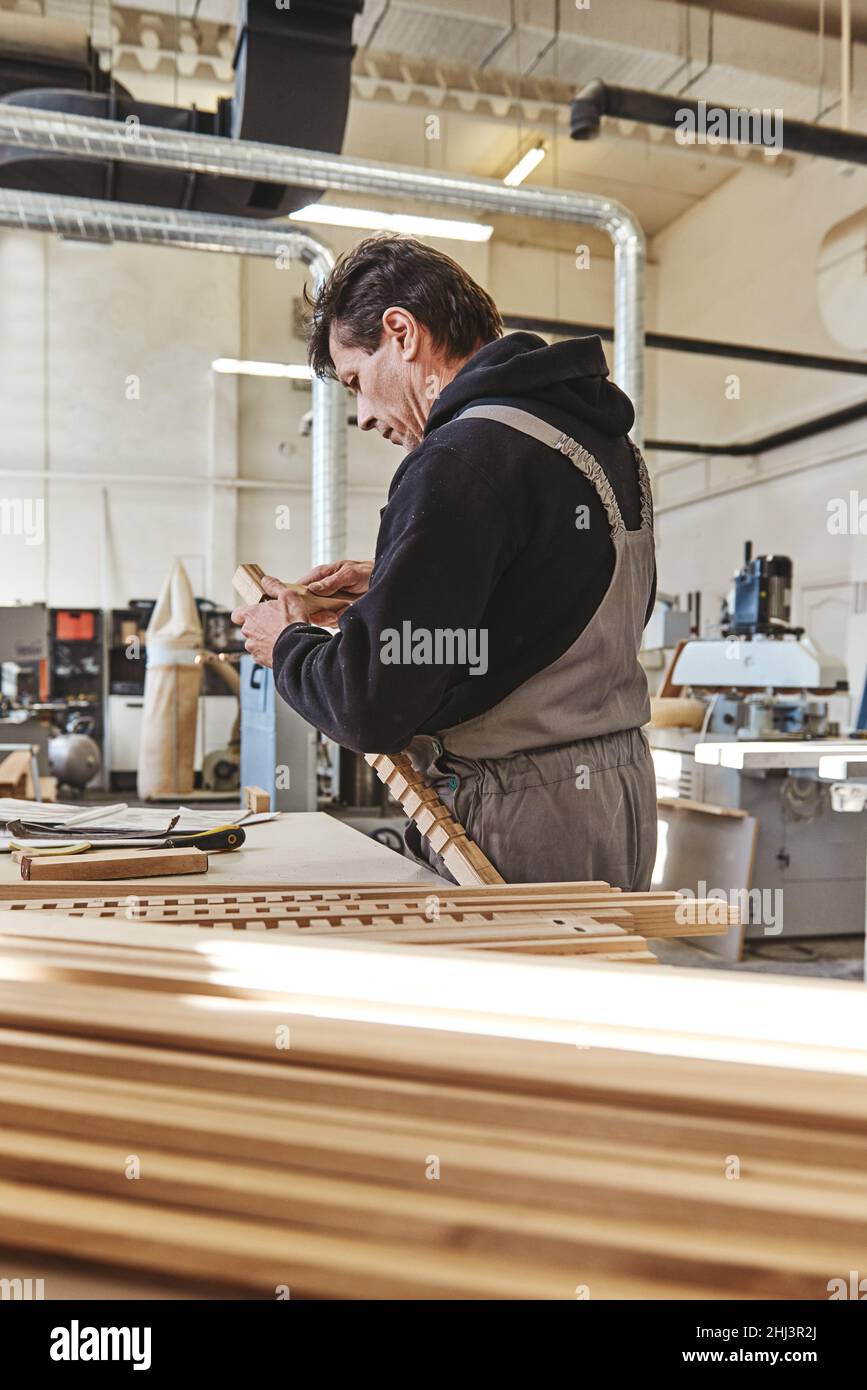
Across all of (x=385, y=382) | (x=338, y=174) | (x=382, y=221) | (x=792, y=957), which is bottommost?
(x=792, y=957)

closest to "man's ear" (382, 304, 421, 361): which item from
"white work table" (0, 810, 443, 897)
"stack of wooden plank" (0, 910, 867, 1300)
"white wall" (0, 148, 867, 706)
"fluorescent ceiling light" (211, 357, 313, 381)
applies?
"white work table" (0, 810, 443, 897)

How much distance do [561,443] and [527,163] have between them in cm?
858

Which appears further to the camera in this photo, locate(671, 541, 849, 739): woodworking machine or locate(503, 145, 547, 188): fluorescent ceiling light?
locate(503, 145, 547, 188): fluorescent ceiling light

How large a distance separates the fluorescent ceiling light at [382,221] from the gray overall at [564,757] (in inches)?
185

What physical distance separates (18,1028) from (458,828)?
813 millimetres

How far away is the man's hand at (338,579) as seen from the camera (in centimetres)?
154

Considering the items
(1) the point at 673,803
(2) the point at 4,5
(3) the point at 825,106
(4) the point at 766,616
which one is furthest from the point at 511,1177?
(3) the point at 825,106

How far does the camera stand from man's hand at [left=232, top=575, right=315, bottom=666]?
4.54 feet

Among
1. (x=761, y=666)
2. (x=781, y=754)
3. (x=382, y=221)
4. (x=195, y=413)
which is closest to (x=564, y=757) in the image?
(x=781, y=754)

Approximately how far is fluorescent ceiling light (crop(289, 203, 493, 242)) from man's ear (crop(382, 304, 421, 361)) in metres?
4.36

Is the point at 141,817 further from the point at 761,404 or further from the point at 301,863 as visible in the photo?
the point at 761,404

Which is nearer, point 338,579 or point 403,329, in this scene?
point 403,329

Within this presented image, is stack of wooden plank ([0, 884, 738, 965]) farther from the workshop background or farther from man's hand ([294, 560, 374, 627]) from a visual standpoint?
man's hand ([294, 560, 374, 627])

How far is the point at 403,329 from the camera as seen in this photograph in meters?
1.42
